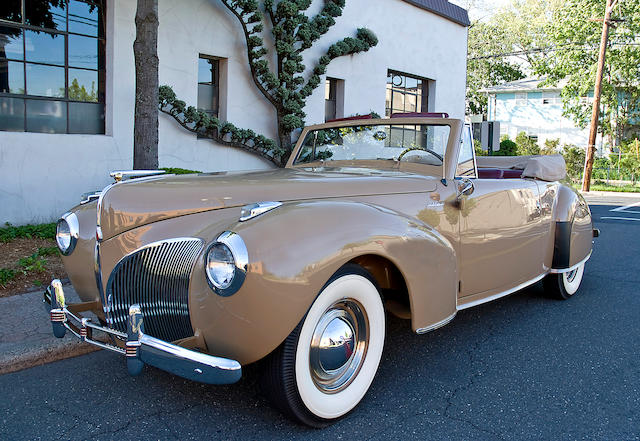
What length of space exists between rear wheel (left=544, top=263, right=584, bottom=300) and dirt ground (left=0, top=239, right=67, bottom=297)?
4.28 metres

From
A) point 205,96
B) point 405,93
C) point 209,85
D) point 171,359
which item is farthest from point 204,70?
point 171,359

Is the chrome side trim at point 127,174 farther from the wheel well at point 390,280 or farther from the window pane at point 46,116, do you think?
the window pane at point 46,116

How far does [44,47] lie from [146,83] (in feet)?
8.93

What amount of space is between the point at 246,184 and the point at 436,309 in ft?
3.96

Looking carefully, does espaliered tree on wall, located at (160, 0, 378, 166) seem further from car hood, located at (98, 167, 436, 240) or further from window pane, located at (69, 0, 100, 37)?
car hood, located at (98, 167, 436, 240)

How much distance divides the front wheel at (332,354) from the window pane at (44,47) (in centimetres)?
696

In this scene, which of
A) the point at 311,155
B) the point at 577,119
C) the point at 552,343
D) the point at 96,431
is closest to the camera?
the point at 96,431

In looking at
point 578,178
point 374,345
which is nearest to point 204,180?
point 374,345

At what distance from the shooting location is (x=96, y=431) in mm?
2496

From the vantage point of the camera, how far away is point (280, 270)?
2.18 m

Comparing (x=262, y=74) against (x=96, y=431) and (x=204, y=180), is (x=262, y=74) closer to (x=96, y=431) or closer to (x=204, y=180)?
(x=204, y=180)

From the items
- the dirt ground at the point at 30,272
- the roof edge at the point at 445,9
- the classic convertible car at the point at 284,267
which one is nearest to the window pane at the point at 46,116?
the dirt ground at the point at 30,272

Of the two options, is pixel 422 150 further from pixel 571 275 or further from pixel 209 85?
pixel 209 85

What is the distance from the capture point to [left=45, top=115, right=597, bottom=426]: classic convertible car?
2176 millimetres
